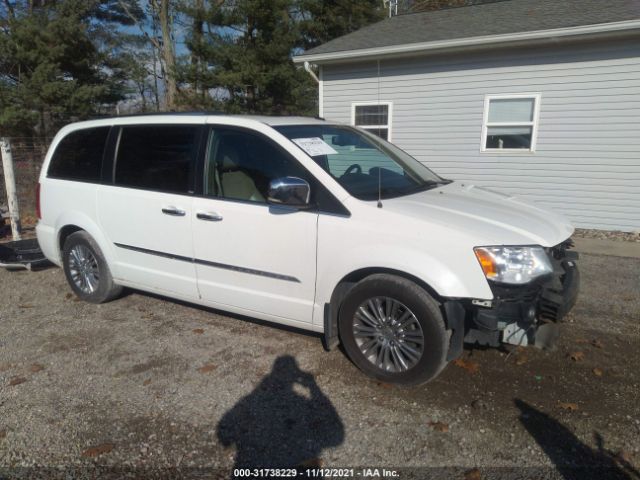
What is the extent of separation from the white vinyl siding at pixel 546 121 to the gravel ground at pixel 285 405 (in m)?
5.11

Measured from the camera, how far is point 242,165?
12.5 ft

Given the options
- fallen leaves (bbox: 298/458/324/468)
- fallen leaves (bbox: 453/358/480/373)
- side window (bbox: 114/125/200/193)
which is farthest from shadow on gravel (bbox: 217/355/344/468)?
side window (bbox: 114/125/200/193)

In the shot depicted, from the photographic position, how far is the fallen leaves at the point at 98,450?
2680mm

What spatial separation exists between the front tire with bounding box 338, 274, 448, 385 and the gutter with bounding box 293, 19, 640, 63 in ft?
23.8

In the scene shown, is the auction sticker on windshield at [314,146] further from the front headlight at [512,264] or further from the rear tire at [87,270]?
the rear tire at [87,270]

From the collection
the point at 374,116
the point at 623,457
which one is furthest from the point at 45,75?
the point at 623,457

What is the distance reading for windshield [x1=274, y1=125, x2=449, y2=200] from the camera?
352 centimetres

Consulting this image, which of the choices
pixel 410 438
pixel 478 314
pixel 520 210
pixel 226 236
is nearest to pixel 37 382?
pixel 226 236

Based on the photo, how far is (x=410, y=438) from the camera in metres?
2.77

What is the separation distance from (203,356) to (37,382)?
1195 millimetres

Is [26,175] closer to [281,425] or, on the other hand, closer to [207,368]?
[207,368]

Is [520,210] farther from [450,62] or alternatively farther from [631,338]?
[450,62]

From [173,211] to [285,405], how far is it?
6.14ft

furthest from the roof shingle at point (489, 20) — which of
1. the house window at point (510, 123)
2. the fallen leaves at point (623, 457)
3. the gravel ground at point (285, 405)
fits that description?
the fallen leaves at point (623, 457)
